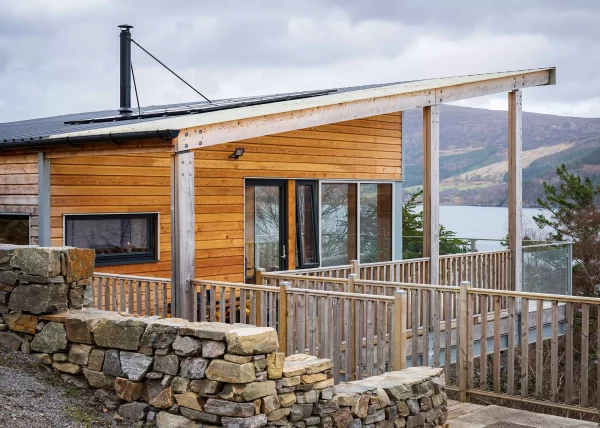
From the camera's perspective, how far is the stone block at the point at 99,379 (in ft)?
20.4

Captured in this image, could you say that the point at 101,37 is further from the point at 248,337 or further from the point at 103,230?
the point at 248,337

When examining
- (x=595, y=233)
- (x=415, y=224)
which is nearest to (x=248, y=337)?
(x=415, y=224)

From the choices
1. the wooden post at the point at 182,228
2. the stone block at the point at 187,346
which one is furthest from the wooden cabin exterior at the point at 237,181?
the stone block at the point at 187,346

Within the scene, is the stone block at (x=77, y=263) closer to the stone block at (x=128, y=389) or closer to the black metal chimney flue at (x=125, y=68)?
the stone block at (x=128, y=389)

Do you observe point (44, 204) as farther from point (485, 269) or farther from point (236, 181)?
point (485, 269)

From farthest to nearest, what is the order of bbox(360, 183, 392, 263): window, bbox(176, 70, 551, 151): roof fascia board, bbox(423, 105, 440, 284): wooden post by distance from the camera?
bbox(360, 183, 392, 263): window → bbox(423, 105, 440, 284): wooden post → bbox(176, 70, 551, 151): roof fascia board

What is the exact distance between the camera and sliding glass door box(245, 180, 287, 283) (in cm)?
1240

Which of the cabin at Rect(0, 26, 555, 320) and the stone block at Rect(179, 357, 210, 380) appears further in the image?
the cabin at Rect(0, 26, 555, 320)

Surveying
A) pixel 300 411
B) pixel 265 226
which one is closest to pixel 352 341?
pixel 300 411

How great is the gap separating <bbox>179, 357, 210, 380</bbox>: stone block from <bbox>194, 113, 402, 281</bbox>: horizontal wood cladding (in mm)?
5965

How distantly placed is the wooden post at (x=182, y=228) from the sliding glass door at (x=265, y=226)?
4.17m

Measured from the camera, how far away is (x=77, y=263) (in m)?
6.85

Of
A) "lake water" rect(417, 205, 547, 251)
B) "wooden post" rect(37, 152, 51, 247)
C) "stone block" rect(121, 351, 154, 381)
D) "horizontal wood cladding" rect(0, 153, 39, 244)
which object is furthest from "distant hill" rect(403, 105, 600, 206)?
"stone block" rect(121, 351, 154, 381)

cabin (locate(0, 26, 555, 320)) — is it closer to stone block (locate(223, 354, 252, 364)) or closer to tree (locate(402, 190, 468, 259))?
stone block (locate(223, 354, 252, 364))
